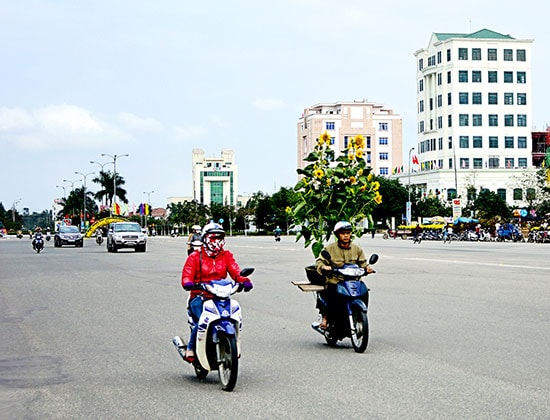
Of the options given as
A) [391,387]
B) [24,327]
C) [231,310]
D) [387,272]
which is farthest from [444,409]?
[387,272]

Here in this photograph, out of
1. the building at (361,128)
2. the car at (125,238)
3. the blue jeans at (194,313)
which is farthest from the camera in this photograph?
the building at (361,128)

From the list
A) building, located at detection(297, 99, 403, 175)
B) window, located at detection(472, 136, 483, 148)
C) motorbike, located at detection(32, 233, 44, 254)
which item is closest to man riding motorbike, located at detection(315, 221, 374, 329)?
motorbike, located at detection(32, 233, 44, 254)

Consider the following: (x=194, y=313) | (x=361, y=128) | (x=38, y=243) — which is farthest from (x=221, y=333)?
(x=361, y=128)

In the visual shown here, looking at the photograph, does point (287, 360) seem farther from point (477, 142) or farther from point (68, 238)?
point (477, 142)

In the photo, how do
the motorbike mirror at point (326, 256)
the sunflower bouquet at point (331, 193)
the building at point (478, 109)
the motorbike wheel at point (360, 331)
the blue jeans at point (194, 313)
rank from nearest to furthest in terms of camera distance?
the blue jeans at point (194, 313)
the motorbike wheel at point (360, 331)
the motorbike mirror at point (326, 256)
the sunflower bouquet at point (331, 193)
the building at point (478, 109)

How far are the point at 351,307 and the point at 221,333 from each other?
2660mm

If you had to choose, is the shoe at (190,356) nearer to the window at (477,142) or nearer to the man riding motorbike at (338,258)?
the man riding motorbike at (338,258)

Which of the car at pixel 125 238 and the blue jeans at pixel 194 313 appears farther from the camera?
the car at pixel 125 238

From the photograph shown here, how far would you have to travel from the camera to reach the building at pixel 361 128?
156 metres

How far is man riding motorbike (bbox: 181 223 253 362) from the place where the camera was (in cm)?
810

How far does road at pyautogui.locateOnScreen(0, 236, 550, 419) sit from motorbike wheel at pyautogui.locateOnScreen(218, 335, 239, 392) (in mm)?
119


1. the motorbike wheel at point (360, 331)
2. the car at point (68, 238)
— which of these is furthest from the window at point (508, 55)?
the motorbike wheel at point (360, 331)

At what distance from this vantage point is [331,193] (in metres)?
14.0

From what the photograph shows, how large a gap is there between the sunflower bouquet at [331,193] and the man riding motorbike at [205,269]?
5518 mm
